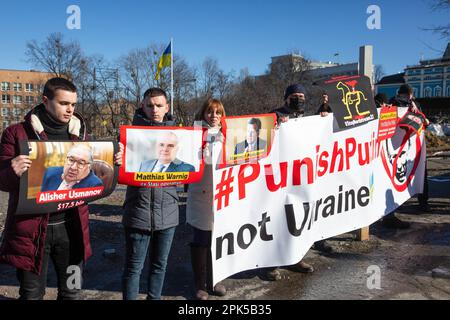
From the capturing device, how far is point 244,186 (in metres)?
3.91

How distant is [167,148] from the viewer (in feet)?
10.9

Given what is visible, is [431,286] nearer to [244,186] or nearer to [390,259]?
[390,259]

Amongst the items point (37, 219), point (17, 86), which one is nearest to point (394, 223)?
point (37, 219)

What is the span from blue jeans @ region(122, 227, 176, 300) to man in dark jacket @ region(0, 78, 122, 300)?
43cm

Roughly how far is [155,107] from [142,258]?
3.96 ft

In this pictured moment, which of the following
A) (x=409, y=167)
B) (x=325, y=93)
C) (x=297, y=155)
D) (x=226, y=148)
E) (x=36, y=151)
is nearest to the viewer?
(x=36, y=151)

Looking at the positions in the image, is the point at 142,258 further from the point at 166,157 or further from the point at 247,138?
the point at 247,138

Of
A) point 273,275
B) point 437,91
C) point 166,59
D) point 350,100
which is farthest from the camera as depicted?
point 437,91

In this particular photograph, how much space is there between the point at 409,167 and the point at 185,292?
4.07 meters

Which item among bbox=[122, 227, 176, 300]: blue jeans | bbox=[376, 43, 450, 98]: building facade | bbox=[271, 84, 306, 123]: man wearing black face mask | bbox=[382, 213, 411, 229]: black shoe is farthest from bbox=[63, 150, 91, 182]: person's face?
bbox=[376, 43, 450, 98]: building facade

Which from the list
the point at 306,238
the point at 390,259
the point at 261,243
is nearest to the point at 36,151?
the point at 261,243

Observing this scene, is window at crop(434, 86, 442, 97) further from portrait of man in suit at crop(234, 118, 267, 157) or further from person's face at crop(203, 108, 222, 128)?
person's face at crop(203, 108, 222, 128)

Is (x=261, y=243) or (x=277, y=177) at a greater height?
(x=277, y=177)

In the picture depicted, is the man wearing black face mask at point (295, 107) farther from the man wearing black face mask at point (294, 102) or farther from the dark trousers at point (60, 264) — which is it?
the dark trousers at point (60, 264)
